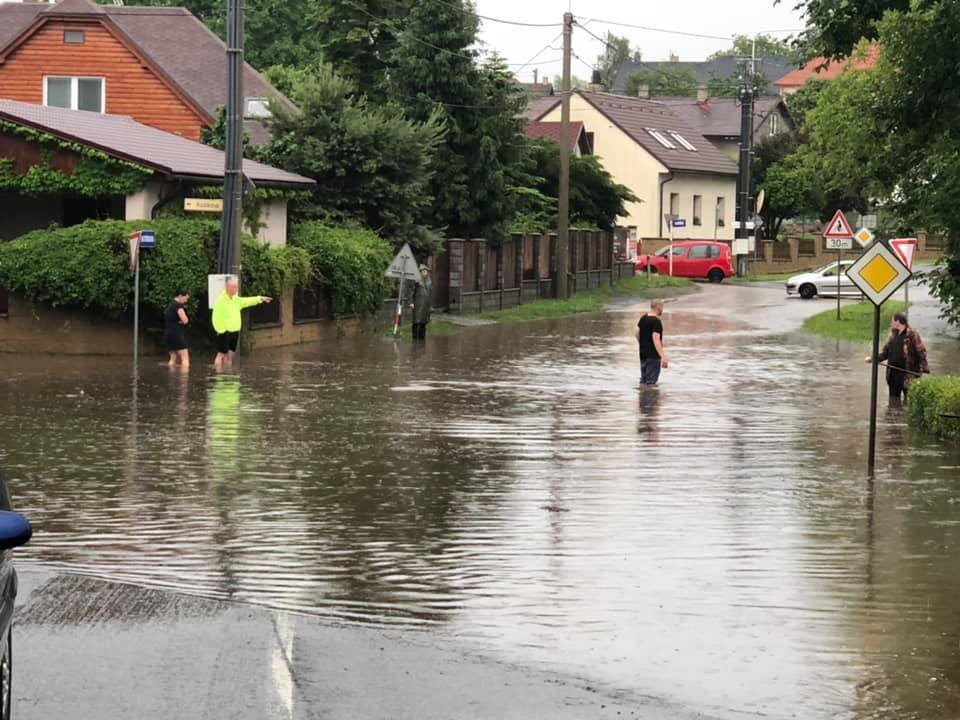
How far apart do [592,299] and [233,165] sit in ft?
80.1

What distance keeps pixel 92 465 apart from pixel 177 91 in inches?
1292

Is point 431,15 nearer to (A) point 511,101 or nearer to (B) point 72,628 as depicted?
(A) point 511,101

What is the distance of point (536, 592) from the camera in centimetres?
1088

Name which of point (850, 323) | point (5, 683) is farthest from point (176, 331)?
point (5, 683)

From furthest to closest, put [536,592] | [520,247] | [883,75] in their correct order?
[520,247]
[883,75]
[536,592]

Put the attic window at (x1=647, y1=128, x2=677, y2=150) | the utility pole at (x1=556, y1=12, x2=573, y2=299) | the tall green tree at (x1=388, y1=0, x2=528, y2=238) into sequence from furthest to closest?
the attic window at (x1=647, y1=128, x2=677, y2=150) < the utility pole at (x1=556, y1=12, x2=573, y2=299) < the tall green tree at (x1=388, y1=0, x2=528, y2=238)

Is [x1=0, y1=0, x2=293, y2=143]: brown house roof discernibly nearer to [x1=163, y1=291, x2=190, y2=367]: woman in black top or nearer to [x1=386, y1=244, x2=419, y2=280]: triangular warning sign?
[x1=386, y1=244, x2=419, y2=280]: triangular warning sign

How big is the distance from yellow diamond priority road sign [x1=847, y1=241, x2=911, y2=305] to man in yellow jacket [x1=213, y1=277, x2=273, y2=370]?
13.7 metres

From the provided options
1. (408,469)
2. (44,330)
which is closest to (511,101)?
(44,330)

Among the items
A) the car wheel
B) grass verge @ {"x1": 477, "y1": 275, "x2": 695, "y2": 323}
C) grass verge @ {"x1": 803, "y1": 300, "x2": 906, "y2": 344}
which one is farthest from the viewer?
grass verge @ {"x1": 477, "y1": 275, "x2": 695, "y2": 323}

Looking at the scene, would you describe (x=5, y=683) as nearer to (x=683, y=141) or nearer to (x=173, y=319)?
(x=173, y=319)

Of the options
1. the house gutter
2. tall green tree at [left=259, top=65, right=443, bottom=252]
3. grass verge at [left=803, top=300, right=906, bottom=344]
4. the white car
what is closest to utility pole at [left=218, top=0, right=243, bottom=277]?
tall green tree at [left=259, top=65, right=443, bottom=252]

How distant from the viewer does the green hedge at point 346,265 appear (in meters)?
36.2

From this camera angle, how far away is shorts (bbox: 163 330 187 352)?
93.8ft
